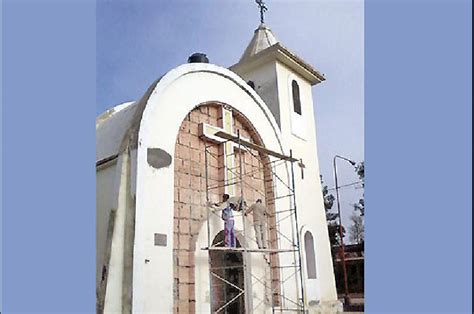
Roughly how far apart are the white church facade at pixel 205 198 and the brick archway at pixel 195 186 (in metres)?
0.02

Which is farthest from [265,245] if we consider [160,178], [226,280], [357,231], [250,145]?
[357,231]

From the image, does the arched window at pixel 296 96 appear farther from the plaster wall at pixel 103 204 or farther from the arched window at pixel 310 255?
the plaster wall at pixel 103 204

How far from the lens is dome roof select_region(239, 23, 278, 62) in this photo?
12008mm

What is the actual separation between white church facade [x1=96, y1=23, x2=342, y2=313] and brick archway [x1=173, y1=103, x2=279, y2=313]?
0.02m

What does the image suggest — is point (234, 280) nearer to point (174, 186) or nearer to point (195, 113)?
point (174, 186)

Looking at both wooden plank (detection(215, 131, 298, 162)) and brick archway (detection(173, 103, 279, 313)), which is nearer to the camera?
brick archway (detection(173, 103, 279, 313))

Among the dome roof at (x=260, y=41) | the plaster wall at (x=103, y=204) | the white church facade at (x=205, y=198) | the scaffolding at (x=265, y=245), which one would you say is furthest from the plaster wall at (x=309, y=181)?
the plaster wall at (x=103, y=204)

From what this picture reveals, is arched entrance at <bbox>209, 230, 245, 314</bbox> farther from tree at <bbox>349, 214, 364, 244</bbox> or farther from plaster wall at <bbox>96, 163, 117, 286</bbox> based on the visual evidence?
tree at <bbox>349, 214, 364, 244</bbox>

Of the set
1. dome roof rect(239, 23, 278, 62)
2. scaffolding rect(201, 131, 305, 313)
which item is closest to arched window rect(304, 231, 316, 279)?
scaffolding rect(201, 131, 305, 313)

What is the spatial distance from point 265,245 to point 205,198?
4.98ft

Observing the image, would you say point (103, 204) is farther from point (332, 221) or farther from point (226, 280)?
point (332, 221)

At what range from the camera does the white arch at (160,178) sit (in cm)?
600

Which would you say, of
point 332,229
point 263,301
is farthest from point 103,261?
point 332,229

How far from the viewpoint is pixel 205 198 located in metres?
7.41
